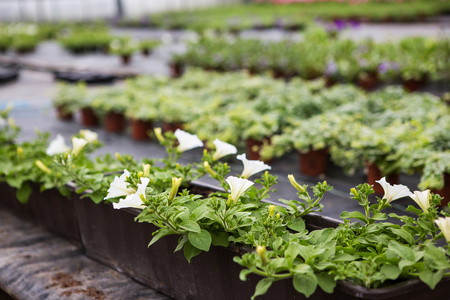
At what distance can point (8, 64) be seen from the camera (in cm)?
1189

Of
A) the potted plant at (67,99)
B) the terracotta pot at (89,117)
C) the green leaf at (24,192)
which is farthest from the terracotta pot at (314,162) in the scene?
the potted plant at (67,99)

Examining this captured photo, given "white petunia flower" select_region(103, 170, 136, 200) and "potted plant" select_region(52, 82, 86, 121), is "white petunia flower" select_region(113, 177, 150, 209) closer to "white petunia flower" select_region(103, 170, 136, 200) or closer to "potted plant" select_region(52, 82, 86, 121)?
"white petunia flower" select_region(103, 170, 136, 200)

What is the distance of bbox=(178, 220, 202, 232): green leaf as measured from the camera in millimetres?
1682

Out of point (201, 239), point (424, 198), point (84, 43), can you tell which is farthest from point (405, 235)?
point (84, 43)

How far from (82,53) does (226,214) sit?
12.5 metres

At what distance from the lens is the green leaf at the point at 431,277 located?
1430 mm

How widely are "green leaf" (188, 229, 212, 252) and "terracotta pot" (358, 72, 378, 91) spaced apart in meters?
5.09

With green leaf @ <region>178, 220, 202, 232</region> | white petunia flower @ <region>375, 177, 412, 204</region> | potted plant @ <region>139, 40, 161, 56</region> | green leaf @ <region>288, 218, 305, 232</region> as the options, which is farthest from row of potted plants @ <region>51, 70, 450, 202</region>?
potted plant @ <region>139, 40, 161, 56</region>

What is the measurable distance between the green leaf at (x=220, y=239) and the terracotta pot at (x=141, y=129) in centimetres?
306

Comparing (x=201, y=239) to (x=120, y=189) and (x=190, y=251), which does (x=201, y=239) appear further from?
(x=120, y=189)

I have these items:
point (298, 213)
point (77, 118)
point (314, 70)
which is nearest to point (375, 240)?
point (298, 213)

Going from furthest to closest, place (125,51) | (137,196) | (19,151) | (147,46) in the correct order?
(147,46)
(125,51)
(19,151)
(137,196)

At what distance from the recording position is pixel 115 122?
202 inches

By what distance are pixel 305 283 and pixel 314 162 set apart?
2.20 m
